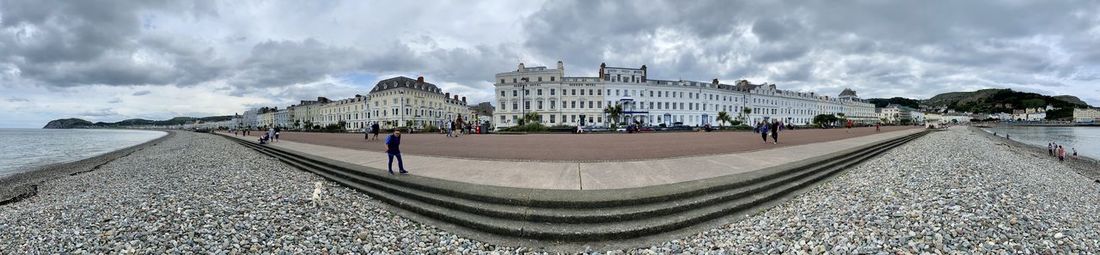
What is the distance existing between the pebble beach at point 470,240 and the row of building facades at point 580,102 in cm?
3480

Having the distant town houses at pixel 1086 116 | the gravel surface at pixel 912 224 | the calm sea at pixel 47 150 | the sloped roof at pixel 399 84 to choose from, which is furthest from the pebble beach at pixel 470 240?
the distant town houses at pixel 1086 116

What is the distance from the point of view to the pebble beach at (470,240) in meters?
5.06

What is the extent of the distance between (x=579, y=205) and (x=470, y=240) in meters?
1.81

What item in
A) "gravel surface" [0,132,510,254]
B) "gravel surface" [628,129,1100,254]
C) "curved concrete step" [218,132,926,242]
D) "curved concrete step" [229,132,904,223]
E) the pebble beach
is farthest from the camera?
"curved concrete step" [229,132,904,223]

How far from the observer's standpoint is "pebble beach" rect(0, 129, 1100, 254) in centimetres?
506

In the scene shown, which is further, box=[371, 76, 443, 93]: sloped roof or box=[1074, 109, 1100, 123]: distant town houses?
box=[1074, 109, 1100, 123]: distant town houses

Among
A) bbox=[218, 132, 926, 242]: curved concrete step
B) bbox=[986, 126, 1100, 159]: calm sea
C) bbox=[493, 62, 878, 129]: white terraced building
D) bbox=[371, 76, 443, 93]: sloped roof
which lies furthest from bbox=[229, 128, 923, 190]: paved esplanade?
bbox=[371, 76, 443, 93]: sloped roof

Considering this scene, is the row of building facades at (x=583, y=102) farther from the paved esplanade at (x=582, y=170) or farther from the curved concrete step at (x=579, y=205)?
the curved concrete step at (x=579, y=205)

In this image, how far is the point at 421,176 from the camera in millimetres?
8680

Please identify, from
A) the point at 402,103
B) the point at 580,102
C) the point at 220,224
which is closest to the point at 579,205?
the point at 220,224

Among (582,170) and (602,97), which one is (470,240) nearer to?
(582,170)

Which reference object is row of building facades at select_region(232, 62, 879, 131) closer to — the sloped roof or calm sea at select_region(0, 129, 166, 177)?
the sloped roof

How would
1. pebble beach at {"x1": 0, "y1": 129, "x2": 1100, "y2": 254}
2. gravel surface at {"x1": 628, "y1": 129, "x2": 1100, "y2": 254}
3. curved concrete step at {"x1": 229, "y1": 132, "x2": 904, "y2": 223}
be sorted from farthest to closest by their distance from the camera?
curved concrete step at {"x1": 229, "y1": 132, "x2": 904, "y2": 223}, pebble beach at {"x1": 0, "y1": 129, "x2": 1100, "y2": 254}, gravel surface at {"x1": 628, "y1": 129, "x2": 1100, "y2": 254}

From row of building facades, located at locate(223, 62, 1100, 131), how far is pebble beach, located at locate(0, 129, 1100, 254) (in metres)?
34.8
